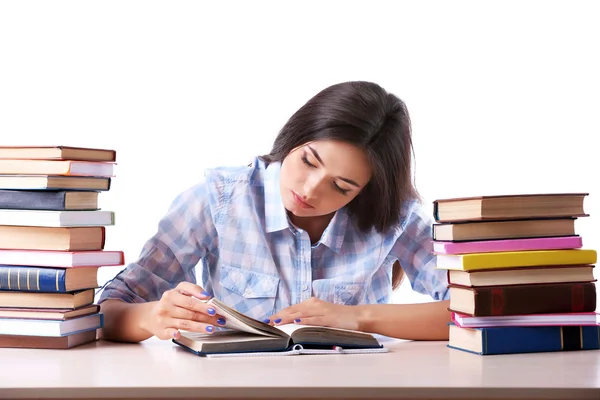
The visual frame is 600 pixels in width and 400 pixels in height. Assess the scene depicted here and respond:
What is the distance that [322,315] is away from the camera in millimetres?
1810

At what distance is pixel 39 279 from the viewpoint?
1.64 meters

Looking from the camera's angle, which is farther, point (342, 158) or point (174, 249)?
point (174, 249)

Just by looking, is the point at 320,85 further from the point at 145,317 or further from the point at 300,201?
the point at 145,317

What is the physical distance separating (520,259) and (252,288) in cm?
90

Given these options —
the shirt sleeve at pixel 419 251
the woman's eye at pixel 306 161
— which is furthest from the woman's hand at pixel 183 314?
the shirt sleeve at pixel 419 251

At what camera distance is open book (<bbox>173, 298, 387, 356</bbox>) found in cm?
154

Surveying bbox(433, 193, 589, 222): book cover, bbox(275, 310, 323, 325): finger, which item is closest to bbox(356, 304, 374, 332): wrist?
bbox(275, 310, 323, 325): finger

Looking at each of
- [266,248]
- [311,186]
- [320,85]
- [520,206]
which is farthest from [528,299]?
[320,85]

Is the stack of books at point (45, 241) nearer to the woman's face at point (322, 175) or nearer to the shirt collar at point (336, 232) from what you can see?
the woman's face at point (322, 175)

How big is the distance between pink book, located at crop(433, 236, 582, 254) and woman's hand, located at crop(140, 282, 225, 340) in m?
0.51

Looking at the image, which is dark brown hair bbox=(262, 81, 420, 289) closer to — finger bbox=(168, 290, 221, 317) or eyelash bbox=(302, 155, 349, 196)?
eyelash bbox=(302, 155, 349, 196)

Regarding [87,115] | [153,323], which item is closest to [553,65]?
[87,115]

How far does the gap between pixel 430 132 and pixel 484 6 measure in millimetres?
599

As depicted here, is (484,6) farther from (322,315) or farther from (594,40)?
(322,315)
